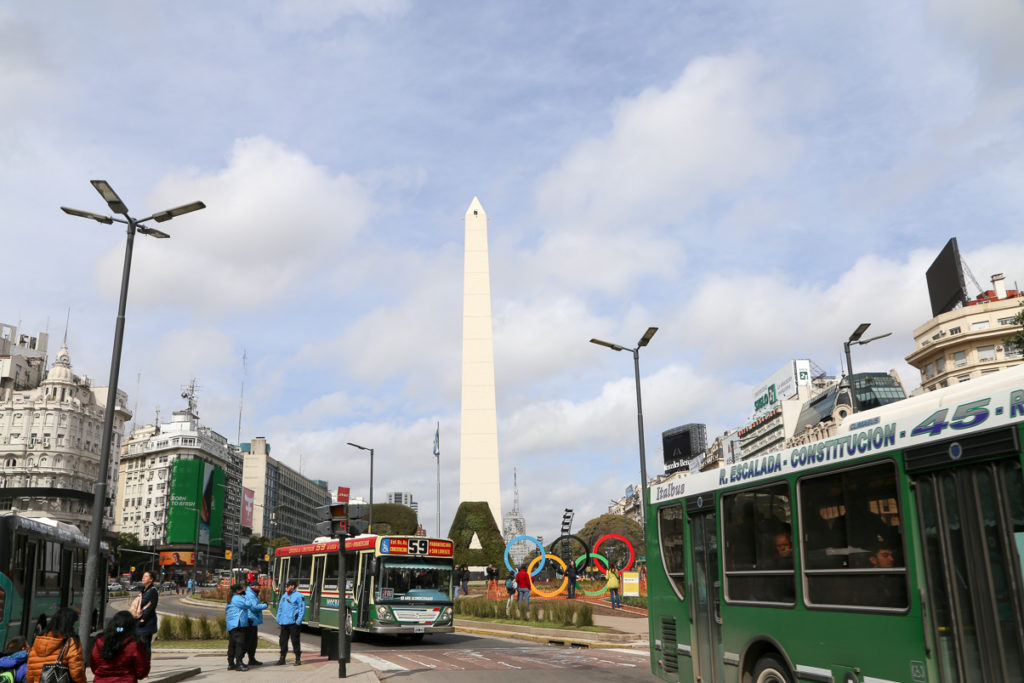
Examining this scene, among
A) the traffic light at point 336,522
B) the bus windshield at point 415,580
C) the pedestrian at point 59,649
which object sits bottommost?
the pedestrian at point 59,649

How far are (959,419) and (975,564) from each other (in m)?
1.06

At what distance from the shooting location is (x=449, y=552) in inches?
907

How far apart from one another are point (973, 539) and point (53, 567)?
15.7m

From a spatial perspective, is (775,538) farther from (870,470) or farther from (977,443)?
(977,443)

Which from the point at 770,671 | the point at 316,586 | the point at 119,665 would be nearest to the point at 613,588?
the point at 316,586

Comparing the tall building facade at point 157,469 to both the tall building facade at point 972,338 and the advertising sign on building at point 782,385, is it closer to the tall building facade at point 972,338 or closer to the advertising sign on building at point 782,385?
the advertising sign on building at point 782,385

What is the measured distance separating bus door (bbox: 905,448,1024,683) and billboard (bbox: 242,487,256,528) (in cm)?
16591

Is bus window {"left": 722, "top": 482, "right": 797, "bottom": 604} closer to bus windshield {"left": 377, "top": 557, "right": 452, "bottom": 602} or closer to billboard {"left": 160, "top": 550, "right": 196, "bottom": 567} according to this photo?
bus windshield {"left": 377, "top": 557, "right": 452, "bottom": 602}

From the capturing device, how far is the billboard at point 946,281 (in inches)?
2928

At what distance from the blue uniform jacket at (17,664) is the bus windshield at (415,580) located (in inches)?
576

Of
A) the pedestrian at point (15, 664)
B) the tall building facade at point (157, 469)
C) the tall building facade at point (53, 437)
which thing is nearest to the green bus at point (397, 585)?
the pedestrian at point (15, 664)

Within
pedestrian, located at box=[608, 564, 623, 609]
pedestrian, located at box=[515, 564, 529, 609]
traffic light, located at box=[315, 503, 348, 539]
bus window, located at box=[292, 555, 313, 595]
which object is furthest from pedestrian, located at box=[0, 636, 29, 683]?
pedestrian, located at box=[608, 564, 623, 609]

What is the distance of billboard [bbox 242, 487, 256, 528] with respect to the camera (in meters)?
164

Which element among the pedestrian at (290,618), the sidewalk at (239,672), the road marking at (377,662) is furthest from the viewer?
the pedestrian at (290,618)
